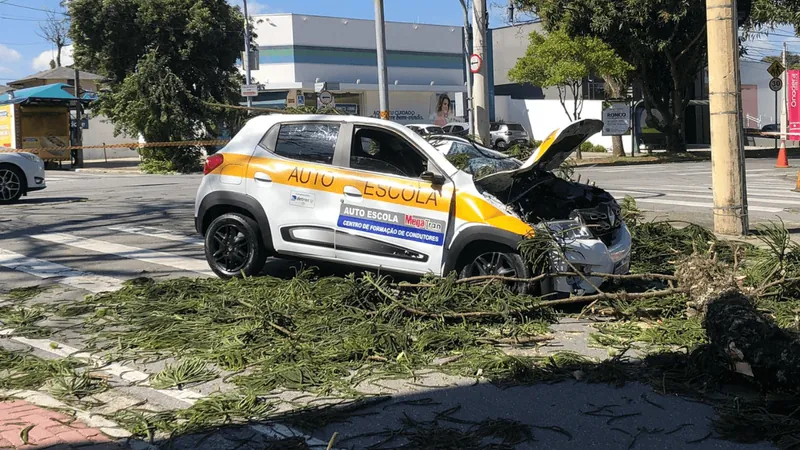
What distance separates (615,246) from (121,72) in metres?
32.6

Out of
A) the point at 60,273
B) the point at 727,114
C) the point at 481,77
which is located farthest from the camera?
the point at 481,77

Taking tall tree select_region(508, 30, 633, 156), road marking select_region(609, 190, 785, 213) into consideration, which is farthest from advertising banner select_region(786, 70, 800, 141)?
road marking select_region(609, 190, 785, 213)

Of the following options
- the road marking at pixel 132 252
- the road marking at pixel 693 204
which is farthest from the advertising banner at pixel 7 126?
the road marking at pixel 693 204

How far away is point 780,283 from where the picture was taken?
6863mm

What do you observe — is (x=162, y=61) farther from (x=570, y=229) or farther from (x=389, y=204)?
(x=570, y=229)

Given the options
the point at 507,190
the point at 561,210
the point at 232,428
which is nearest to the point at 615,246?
the point at 561,210

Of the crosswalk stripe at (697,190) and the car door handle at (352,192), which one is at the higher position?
the car door handle at (352,192)

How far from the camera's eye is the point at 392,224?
781cm

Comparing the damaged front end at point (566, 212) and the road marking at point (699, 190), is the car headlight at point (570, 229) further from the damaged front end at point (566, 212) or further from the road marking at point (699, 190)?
the road marking at point (699, 190)

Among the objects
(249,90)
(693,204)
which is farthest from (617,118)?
(693,204)

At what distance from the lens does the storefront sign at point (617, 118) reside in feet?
112

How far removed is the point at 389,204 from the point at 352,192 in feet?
1.33

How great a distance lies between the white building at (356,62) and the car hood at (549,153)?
3908 cm

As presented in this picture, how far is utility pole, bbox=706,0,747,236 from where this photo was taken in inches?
422
